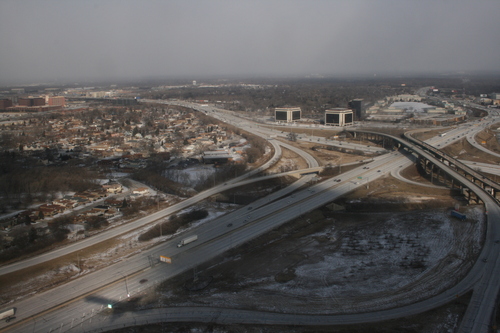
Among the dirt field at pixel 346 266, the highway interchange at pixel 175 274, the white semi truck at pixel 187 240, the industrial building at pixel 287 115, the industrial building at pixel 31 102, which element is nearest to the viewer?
the highway interchange at pixel 175 274

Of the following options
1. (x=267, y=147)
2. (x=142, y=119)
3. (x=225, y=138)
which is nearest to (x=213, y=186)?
(x=267, y=147)

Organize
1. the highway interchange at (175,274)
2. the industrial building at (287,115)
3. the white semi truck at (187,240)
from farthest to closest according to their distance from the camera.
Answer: the industrial building at (287,115), the white semi truck at (187,240), the highway interchange at (175,274)

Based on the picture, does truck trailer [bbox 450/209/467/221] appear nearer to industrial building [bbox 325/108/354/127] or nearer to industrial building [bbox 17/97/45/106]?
industrial building [bbox 325/108/354/127]

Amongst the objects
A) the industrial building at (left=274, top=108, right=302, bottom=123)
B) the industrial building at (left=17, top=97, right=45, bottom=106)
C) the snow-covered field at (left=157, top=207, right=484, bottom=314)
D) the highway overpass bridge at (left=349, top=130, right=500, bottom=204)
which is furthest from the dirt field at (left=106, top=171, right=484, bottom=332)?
the industrial building at (left=17, top=97, right=45, bottom=106)

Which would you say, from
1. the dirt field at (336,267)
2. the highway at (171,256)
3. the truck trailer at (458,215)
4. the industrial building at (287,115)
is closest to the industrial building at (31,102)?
the industrial building at (287,115)

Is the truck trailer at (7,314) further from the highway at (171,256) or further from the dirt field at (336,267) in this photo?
the dirt field at (336,267)

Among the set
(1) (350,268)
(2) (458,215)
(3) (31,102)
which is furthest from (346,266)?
(3) (31,102)

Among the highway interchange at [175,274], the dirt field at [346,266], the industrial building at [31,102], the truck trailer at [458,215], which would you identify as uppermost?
the industrial building at [31,102]
